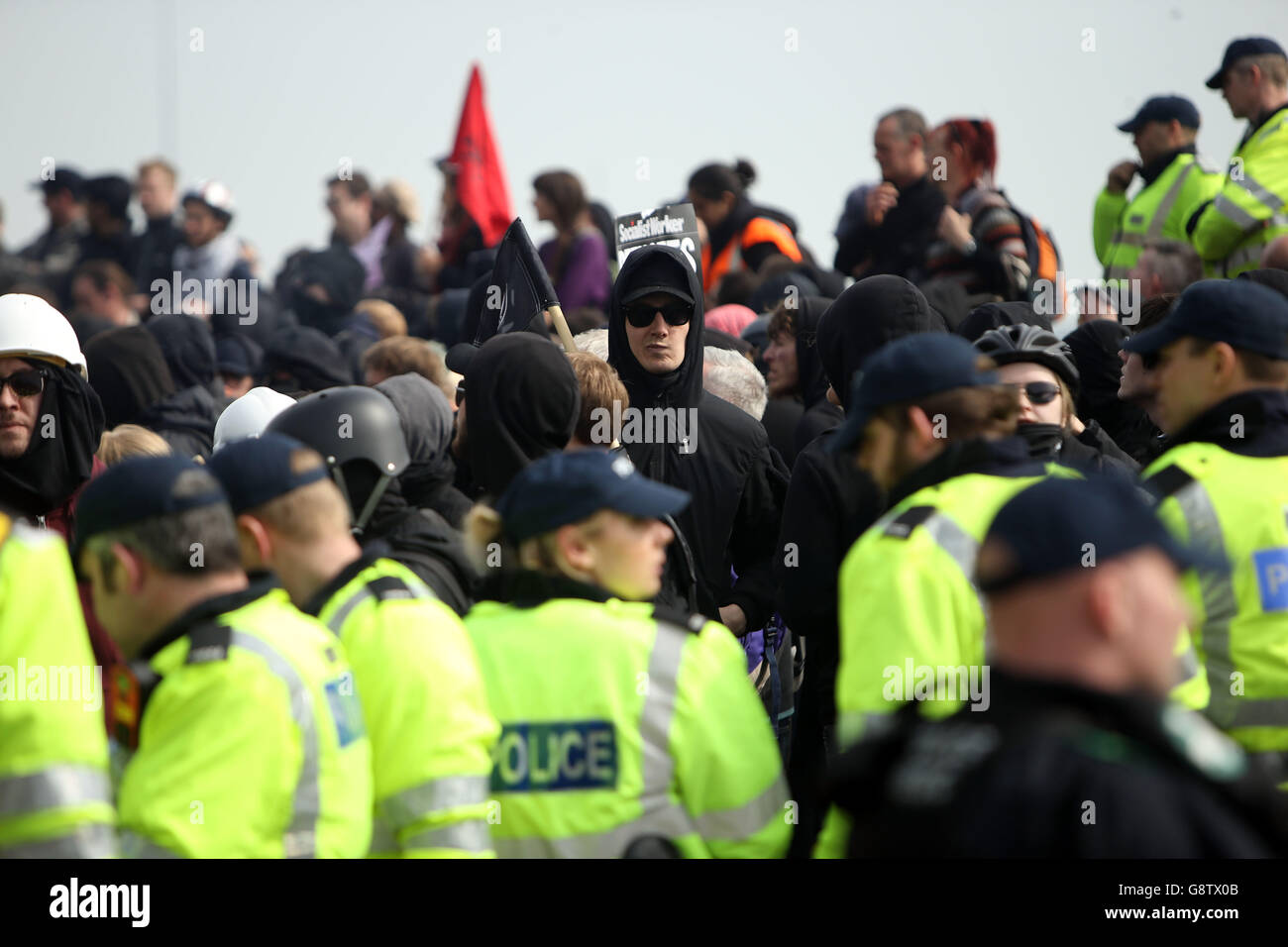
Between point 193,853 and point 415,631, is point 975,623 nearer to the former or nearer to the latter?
point 415,631

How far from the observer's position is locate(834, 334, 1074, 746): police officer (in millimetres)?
3594

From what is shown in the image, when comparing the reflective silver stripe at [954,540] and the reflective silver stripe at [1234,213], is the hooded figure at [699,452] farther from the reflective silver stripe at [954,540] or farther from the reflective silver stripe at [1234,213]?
the reflective silver stripe at [1234,213]

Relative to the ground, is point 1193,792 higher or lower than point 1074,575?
lower

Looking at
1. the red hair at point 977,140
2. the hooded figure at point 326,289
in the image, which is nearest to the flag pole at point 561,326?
the red hair at point 977,140

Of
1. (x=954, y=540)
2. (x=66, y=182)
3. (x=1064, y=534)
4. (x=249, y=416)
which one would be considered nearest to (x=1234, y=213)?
(x=249, y=416)

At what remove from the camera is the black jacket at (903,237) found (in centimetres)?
890

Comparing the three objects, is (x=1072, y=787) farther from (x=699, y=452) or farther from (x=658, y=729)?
(x=699, y=452)

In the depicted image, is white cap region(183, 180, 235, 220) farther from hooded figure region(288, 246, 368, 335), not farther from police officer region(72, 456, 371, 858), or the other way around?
police officer region(72, 456, 371, 858)

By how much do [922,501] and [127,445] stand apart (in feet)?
10.5

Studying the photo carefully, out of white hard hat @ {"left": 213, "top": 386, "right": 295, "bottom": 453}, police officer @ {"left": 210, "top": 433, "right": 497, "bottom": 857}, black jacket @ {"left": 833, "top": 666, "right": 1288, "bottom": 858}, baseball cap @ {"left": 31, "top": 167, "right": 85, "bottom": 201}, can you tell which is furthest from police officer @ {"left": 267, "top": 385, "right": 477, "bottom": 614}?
baseball cap @ {"left": 31, "top": 167, "right": 85, "bottom": 201}

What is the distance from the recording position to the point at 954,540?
11.9 ft
